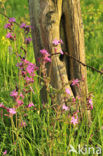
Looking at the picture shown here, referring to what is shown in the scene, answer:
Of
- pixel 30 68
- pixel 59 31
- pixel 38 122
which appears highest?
pixel 59 31

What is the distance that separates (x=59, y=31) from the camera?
100 inches

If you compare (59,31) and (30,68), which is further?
(59,31)

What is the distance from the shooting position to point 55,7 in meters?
2.38

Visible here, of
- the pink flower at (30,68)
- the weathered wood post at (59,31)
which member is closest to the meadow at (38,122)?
the pink flower at (30,68)

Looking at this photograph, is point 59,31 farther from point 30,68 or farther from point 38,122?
point 38,122

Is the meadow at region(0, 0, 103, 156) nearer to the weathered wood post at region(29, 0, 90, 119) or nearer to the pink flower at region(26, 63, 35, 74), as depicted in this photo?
the pink flower at region(26, 63, 35, 74)

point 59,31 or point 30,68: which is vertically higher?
point 59,31

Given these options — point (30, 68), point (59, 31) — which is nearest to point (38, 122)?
point (30, 68)

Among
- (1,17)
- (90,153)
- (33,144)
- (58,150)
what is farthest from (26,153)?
(1,17)

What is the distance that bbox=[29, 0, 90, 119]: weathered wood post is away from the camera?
7.79 ft

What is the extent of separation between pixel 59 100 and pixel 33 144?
509mm

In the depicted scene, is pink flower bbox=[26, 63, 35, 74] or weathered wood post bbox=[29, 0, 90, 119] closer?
pink flower bbox=[26, 63, 35, 74]

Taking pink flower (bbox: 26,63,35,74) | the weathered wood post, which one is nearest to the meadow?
pink flower (bbox: 26,63,35,74)

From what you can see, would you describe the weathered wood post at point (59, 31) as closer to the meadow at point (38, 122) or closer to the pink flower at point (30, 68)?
the meadow at point (38, 122)
